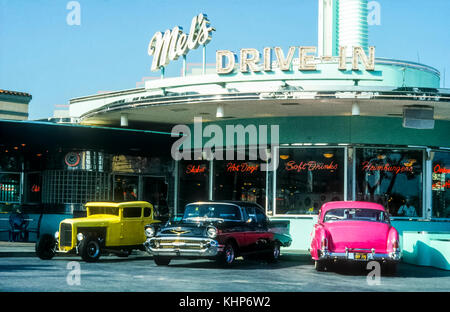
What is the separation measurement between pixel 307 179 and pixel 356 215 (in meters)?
5.52

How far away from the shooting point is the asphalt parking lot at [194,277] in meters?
11.3

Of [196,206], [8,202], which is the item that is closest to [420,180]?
[196,206]

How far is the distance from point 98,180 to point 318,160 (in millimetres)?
7831

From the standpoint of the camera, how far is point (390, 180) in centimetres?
2120

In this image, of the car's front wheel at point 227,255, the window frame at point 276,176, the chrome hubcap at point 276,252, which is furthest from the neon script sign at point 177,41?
the car's front wheel at point 227,255

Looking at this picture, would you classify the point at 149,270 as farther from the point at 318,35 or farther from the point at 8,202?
the point at 318,35

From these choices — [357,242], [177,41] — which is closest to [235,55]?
[177,41]

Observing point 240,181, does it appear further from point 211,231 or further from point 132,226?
point 211,231

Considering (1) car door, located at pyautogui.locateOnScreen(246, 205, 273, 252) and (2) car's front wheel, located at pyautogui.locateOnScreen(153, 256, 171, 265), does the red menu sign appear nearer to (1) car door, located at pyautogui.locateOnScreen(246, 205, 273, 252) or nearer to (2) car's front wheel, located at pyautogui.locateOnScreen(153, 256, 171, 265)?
(1) car door, located at pyautogui.locateOnScreen(246, 205, 273, 252)

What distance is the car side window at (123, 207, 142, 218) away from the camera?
17.8m

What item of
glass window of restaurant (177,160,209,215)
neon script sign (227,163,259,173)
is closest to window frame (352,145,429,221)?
neon script sign (227,163,259,173)

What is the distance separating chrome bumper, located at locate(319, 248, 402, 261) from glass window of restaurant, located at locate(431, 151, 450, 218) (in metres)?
7.61
